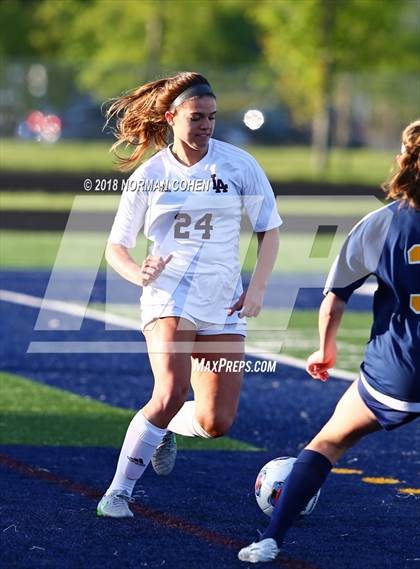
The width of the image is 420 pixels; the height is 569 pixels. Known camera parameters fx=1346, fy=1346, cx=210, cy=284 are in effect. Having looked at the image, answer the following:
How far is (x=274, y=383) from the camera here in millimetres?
10688

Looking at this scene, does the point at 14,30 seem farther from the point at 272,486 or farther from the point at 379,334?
the point at 379,334

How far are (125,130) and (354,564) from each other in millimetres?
2617

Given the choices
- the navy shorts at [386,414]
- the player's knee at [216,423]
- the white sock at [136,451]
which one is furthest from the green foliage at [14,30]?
the navy shorts at [386,414]

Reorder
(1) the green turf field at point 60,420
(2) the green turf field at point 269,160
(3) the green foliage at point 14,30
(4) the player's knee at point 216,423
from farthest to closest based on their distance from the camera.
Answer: (3) the green foliage at point 14,30 → (2) the green turf field at point 269,160 → (1) the green turf field at point 60,420 → (4) the player's knee at point 216,423

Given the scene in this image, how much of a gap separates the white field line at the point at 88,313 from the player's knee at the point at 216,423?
4.31 metres

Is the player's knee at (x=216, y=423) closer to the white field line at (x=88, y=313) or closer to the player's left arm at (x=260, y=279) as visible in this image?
the player's left arm at (x=260, y=279)

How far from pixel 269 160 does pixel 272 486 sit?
116ft

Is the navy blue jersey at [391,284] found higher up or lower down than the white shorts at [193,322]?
higher up

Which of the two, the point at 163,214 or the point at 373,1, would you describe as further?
the point at 373,1

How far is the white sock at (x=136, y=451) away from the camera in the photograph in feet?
20.9

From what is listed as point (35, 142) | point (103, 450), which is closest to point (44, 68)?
point (35, 142)

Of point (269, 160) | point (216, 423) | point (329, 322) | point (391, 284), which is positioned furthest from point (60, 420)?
point (269, 160)

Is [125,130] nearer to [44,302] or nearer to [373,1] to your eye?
[44,302]

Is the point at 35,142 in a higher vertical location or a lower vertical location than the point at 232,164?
lower
